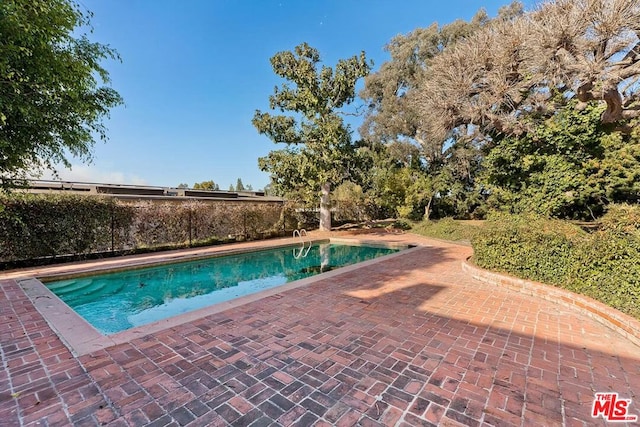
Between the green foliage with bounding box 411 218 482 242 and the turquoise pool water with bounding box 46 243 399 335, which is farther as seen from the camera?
the green foliage with bounding box 411 218 482 242

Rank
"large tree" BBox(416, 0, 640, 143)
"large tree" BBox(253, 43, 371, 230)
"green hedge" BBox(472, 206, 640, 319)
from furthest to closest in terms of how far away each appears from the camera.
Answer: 1. "large tree" BBox(253, 43, 371, 230)
2. "large tree" BBox(416, 0, 640, 143)
3. "green hedge" BBox(472, 206, 640, 319)

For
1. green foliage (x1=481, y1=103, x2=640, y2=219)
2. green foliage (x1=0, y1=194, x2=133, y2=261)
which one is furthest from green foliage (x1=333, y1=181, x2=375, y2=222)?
green foliage (x1=0, y1=194, x2=133, y2=261)

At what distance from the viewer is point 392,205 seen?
17.4m

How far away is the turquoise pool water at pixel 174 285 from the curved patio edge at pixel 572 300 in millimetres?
4653

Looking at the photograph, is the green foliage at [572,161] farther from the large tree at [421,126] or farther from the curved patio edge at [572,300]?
the large tree at [421,126]

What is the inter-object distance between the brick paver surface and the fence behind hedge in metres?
4.27

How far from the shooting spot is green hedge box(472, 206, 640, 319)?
153 inches

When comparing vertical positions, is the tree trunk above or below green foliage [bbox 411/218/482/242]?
above

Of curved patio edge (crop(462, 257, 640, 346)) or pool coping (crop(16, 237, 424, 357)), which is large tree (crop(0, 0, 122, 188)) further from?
curved patio edge (crop(462, 257, 640, 346))

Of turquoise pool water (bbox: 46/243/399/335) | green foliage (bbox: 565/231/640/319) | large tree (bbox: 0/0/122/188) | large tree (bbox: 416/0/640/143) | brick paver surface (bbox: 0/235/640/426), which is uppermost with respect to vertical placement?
large tree (bbox: 416/0/640/143)

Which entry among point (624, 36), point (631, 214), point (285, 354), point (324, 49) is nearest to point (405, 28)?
point (324, 49)

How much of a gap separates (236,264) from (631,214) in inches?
377

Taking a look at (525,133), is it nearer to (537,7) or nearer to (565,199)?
(565,199)

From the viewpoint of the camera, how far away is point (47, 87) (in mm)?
4594
